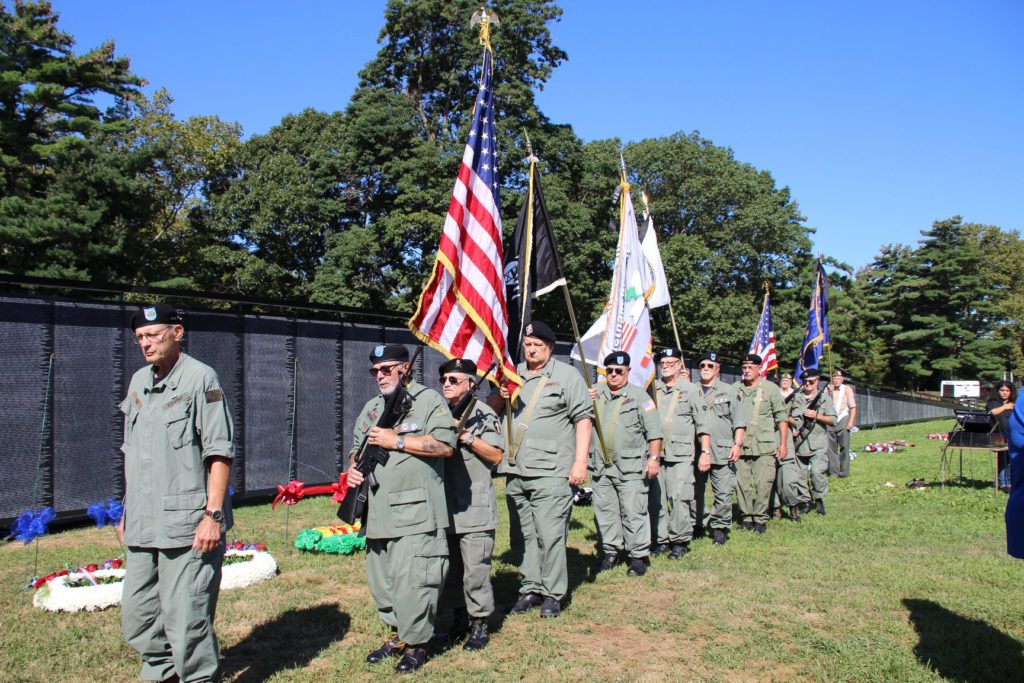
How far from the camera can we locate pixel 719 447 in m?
9.10

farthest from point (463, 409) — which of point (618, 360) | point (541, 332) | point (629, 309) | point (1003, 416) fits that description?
point (1003, 416)

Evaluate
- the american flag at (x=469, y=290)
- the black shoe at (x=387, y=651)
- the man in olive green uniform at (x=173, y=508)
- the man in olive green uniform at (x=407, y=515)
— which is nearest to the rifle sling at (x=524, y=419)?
the american flag at (x=469, y=290)

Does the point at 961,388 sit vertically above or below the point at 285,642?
above

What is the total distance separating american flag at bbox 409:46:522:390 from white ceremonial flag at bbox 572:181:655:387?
3358 millimetres

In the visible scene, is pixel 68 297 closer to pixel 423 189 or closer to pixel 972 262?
pixel 423 189

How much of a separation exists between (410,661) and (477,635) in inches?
25.1

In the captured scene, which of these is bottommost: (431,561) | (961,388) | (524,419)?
(961,388)

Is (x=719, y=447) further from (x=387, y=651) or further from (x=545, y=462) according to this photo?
(x=387, y=651)

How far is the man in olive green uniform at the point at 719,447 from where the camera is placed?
8766mm

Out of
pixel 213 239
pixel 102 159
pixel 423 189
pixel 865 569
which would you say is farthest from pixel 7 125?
pixel 865 569

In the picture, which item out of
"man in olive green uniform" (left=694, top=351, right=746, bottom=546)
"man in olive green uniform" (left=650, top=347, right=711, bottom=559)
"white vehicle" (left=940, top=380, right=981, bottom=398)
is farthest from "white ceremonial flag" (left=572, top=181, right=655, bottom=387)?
"white vehicle" (left=940, top=380, right=981, bottom=398)

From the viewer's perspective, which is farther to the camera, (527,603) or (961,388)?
(961,388)

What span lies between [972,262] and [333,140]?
47321 millimetres

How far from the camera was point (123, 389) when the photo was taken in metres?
9.49
